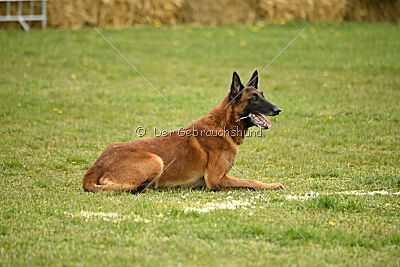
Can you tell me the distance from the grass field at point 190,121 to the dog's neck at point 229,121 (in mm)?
956

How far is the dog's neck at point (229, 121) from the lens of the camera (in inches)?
323

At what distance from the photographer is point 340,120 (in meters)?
13.3

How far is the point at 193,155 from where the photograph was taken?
8062mm

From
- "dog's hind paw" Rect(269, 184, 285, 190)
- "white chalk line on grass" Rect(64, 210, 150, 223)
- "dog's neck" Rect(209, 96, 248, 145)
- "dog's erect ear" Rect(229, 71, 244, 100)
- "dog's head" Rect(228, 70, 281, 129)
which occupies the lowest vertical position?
"white chalk line on grass" Rect(64, 210, 150, 223)

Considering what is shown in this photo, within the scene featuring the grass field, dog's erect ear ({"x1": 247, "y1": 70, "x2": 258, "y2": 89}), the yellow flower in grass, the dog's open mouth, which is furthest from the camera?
the yellow flower in grass

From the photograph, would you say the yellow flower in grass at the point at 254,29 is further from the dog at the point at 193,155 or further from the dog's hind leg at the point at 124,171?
the dog's hind leg at the point at 124,171

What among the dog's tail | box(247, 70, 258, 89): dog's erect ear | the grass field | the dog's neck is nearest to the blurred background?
the grass field

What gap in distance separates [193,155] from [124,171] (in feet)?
3.50

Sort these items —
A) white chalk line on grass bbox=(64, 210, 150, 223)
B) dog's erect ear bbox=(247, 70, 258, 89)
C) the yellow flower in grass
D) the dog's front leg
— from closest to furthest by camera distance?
white chalk line on grass bbox=(64, 210, 150, 223) → the dog's front leg → dog's erect ear bbox=(247, 70, 258, 89) → the yellow flower in grass

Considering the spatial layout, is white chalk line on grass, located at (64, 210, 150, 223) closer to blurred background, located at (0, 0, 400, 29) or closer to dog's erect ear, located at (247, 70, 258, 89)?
dog's erect ear, located at (247, 70, 258, 89)

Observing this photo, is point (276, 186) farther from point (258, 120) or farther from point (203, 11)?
point (203, 11)

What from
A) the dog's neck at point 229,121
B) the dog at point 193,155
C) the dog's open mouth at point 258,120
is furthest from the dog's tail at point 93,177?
the dog's open mouth at point 258,120

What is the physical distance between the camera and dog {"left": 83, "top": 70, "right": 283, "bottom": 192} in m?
7.70

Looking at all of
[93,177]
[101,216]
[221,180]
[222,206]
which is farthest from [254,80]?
[101,216]
